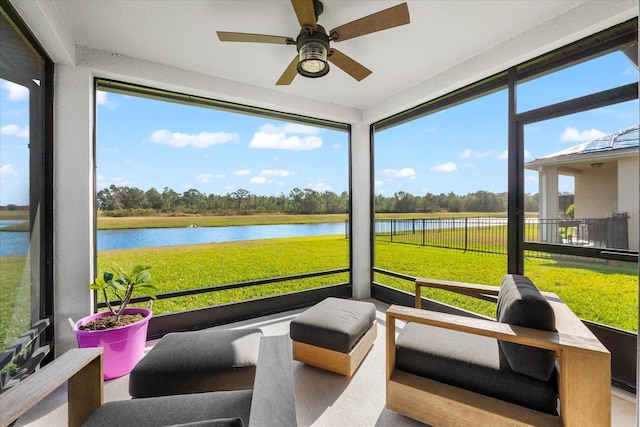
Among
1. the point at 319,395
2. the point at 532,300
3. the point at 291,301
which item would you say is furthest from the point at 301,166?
the point at 532,300

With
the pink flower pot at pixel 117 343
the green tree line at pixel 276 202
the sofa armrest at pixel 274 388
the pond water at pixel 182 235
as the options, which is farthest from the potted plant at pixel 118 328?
the sofa armrest at pixel 274 388

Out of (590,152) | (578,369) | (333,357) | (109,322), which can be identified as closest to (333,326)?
(333,357)

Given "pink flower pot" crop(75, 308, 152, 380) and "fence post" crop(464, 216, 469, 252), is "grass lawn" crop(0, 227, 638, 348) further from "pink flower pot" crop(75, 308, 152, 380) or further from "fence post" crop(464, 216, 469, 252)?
"pink flower pot" crop(75, 308, 152, 380)

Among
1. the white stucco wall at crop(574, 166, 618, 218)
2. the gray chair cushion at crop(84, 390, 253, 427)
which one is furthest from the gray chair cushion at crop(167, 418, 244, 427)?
the white stucco wall at crop(574, 166, 618, 218)

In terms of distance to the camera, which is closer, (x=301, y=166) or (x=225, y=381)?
(x=225, y=381)

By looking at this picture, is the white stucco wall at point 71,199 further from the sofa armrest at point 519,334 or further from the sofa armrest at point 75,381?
the sofa armrest at point 519,334

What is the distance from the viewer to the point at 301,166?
12.5 feet


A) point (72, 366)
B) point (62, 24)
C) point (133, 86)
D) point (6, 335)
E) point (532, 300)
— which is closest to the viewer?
point (72, 366)

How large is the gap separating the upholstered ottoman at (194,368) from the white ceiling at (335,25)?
7.49ft

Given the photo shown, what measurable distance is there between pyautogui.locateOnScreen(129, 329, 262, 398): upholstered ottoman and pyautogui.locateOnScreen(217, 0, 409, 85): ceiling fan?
6.41 ft

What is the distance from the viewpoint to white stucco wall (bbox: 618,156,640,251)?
1539 millimetres

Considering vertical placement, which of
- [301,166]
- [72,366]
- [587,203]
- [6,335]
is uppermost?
[301,166]

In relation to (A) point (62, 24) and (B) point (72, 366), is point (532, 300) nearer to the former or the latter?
(B) point (72, 366)

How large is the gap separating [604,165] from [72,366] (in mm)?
3139
